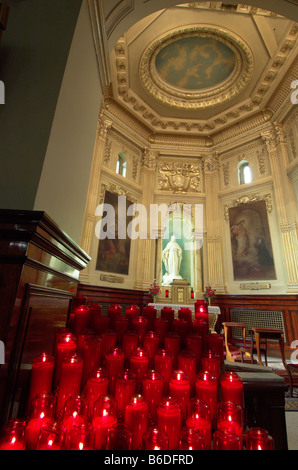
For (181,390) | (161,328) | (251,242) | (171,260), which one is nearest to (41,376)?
(181,390)

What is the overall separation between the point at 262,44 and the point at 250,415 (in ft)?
29.8

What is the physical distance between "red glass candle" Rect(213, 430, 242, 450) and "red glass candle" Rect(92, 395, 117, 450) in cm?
31

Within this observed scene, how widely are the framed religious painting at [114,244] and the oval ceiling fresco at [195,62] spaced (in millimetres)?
4743

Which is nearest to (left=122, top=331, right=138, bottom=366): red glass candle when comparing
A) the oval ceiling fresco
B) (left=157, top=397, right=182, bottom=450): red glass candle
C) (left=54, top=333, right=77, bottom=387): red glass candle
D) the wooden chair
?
(left=54, top=333, right=77, bottom=387): red glass candle

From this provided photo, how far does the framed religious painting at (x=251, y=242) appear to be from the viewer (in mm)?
7121

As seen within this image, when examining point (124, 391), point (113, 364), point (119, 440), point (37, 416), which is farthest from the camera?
point (113, 364)

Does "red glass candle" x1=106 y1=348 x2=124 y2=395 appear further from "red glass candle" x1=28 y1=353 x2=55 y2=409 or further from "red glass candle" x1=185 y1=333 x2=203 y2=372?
"red glass candle" x1=185 y1=333 x2=203 y2=372

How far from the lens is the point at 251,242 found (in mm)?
7496

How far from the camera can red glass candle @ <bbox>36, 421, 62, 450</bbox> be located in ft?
2.04

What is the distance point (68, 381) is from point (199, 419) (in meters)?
0.52

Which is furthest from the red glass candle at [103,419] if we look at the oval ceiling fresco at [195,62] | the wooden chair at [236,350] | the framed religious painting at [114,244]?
the oval ceiling fresco at [195,62]

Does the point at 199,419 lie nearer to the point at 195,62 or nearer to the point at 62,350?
the point at 62,350

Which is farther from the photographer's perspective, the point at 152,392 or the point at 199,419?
the point at 152,392
